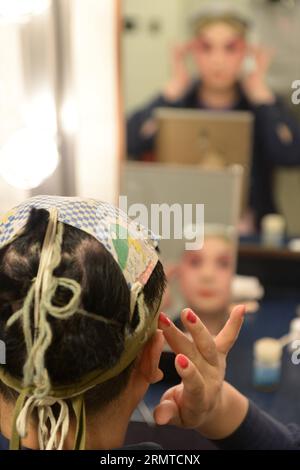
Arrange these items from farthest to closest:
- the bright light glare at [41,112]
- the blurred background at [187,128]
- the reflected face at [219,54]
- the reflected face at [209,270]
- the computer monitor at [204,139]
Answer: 1. the reflected face at [219,54]
2. the computer monitor at [204,139]
3. the bright light glare at [41,112]
4. the blurred background at [187,128]
5. the reflected face at [209,270]

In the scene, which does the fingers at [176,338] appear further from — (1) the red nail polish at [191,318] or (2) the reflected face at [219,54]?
(2) the reflected face at [219,54]

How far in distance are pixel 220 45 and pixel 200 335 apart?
2014 millimetres

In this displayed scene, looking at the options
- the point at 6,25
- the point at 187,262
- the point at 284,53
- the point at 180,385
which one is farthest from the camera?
the point at 284,53

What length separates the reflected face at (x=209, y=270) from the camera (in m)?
1.48

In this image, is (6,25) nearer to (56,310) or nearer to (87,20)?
(87,20)

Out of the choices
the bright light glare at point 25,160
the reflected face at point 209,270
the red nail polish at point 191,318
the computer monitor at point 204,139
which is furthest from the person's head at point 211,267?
the red nail polish at point 191,318

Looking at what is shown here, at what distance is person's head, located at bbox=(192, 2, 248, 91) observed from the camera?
7.96 ft

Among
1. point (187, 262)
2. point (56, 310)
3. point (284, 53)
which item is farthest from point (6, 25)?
point (56, 310)

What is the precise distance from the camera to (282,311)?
1.79 meters

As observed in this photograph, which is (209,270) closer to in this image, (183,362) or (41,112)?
(41,112)

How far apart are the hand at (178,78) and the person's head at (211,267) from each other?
1.11 m

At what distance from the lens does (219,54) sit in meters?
2.45

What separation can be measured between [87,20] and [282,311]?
48.9 inches

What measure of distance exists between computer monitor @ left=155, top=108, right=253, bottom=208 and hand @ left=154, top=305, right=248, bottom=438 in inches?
61.0
